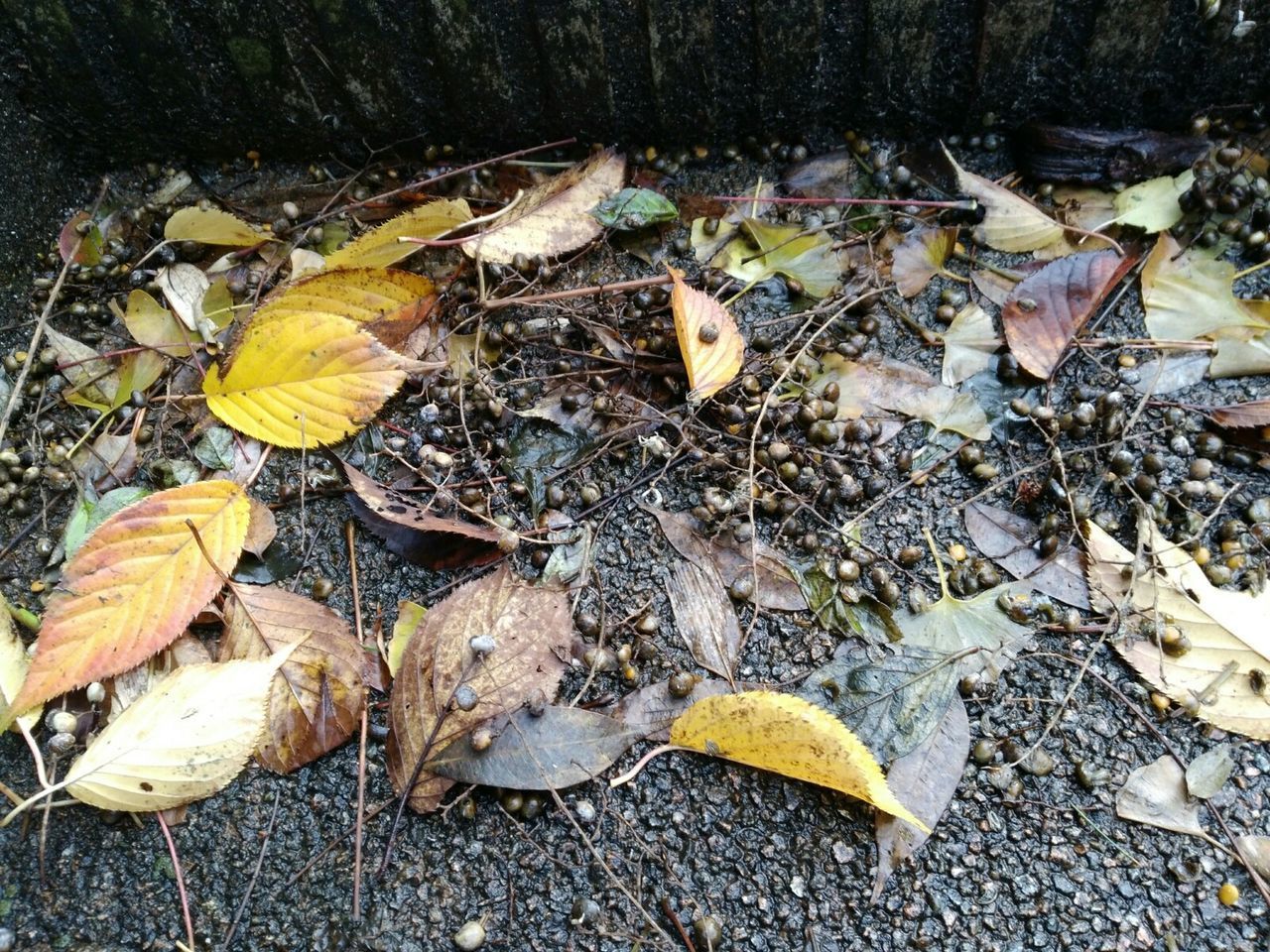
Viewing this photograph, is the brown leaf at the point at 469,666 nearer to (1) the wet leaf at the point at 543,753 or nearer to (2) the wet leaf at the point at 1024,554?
(1) the wet leaf at the point at 543,753

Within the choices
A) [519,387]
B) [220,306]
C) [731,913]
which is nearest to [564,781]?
[731,913]

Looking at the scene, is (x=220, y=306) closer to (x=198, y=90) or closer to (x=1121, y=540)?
(x=198, y=90)

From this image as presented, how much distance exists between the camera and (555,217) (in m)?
2.26

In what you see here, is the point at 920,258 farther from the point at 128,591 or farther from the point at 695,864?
the point at 128,591

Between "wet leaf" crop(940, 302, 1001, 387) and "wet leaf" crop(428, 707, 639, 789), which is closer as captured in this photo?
"wet leaf" crop(428, 707, 639, 789)

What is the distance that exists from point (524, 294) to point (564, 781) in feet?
3.66

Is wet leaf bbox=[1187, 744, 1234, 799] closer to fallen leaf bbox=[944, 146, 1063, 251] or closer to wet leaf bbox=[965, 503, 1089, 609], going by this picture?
wet leaf bbox=[965, 503, 1089, 609]

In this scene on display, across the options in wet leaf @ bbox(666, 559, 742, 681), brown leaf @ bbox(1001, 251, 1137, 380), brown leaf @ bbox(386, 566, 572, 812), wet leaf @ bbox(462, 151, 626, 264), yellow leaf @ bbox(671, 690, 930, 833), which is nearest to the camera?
A: yellow leaf @ bbox(671, 690, 930, 833)

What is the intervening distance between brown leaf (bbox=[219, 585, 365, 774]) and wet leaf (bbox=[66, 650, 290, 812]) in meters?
0.06

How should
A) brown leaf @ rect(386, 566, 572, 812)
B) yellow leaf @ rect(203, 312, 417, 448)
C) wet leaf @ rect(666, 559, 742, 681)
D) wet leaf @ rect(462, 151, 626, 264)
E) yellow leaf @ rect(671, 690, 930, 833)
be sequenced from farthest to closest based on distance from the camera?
1. wet leaf @ rect(462, 151, 626, 264)
2. yellow leaf @ rect(203, 312, 417, 448)
3. wet leaf @ rect(666, 559, 742, 681)
4. brown leaf @ rect(386, 566, 572, 812)
5. yellow leaf @ rect(671, 690, 930, 833)

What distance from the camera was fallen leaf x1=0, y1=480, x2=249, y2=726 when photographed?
173 cm

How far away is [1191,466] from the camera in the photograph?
1967 millimetres

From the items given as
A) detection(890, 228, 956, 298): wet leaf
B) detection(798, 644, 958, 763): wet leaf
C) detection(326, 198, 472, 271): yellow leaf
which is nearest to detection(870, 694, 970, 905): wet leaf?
detection(798, 644, 958, 763): wet leaf

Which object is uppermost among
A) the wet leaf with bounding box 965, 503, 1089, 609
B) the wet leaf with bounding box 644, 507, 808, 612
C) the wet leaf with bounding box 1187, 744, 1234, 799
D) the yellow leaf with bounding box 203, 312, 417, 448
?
the yellow leaf with bounding box 203, 312, 417, 448
